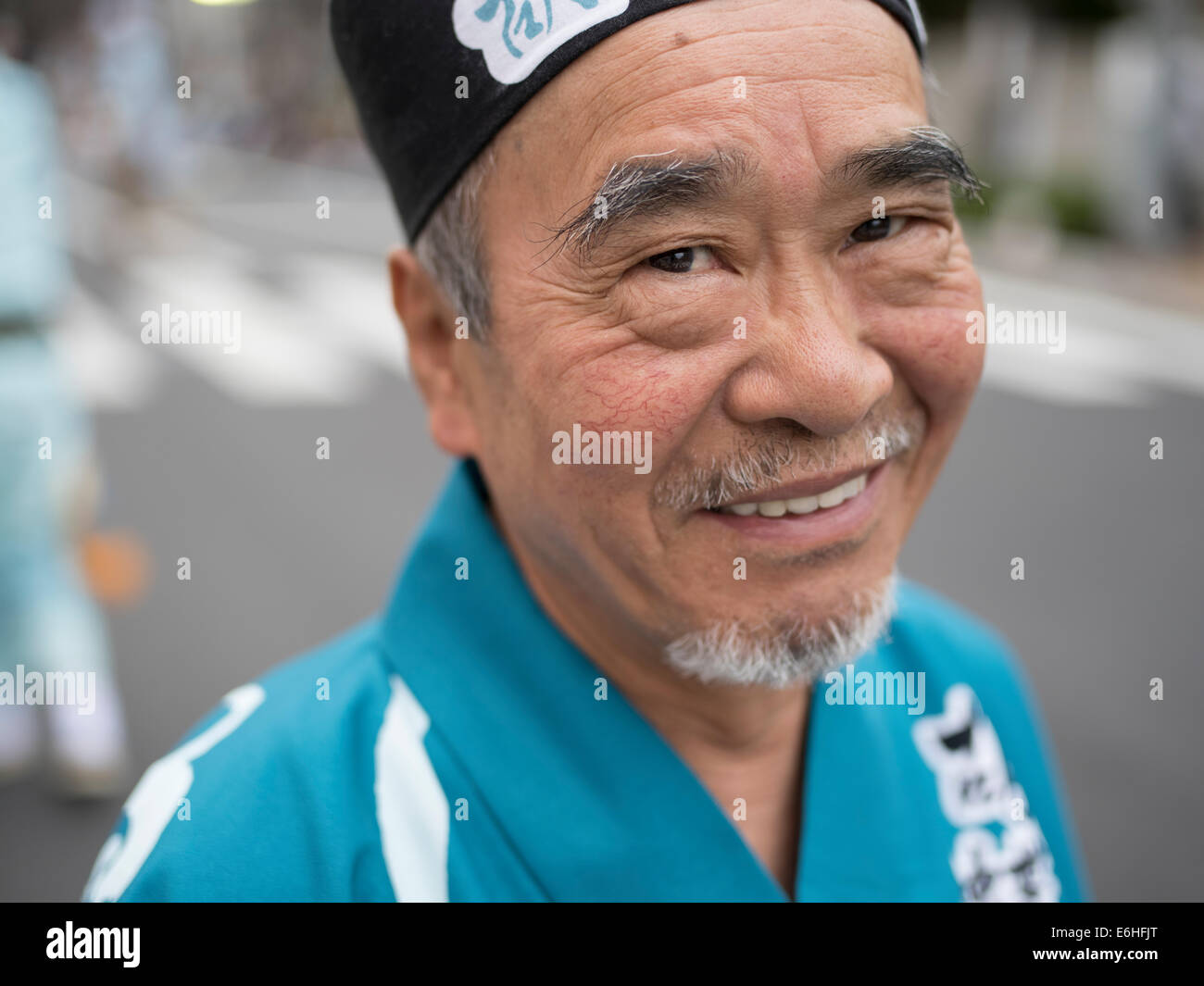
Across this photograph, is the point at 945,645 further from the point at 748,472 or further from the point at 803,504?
the point at 748,472

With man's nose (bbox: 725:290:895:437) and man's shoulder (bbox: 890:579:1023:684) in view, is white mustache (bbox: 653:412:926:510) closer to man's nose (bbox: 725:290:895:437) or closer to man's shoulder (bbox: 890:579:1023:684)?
man's nose (bbox: 725:290:895:437)

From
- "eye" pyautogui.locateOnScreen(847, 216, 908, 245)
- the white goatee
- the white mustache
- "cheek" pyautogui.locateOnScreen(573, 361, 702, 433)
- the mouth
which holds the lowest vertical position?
the white goatee

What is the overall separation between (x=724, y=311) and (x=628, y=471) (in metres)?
0.22

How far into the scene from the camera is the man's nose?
1.37 meters

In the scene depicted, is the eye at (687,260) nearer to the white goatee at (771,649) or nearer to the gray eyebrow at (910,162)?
the gray eyebrow at (910,162)

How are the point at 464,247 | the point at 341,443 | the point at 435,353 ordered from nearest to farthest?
the point at 464,247, the point at 435,353, the point at 341,443

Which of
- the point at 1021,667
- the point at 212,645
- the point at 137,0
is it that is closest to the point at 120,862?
the point at 212,645

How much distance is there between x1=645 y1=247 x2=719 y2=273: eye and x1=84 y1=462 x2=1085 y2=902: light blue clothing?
52 cm

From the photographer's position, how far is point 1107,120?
46.2ft

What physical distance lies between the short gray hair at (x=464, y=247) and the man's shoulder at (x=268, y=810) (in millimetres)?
528

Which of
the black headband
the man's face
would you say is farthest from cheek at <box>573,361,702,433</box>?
the black headband

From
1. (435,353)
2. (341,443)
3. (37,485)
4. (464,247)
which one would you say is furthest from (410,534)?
(464,247)

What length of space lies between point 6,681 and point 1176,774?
4.28 m

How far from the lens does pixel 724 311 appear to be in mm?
1393
